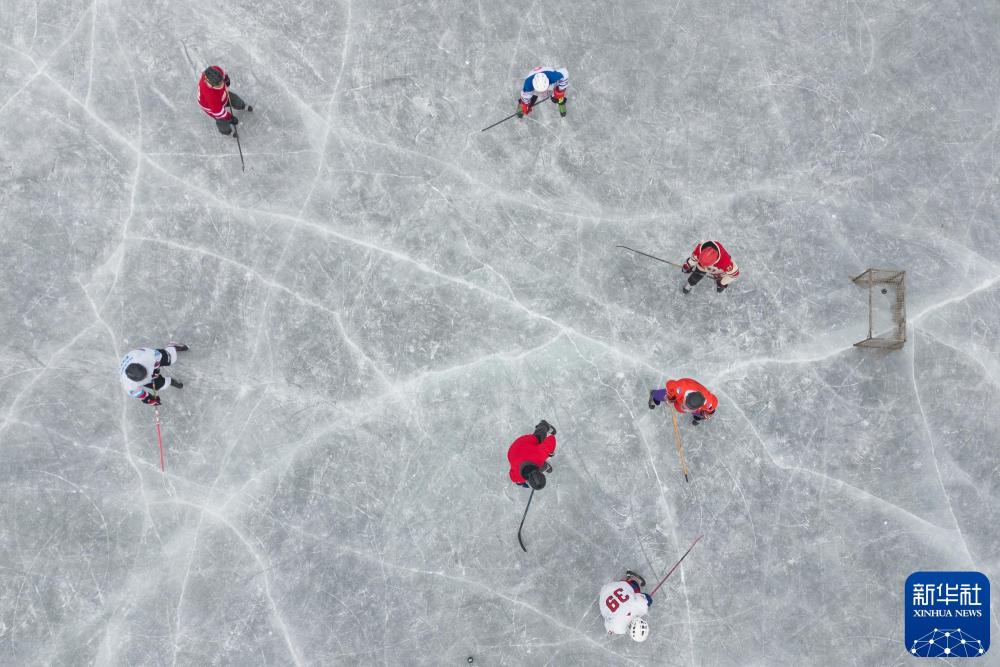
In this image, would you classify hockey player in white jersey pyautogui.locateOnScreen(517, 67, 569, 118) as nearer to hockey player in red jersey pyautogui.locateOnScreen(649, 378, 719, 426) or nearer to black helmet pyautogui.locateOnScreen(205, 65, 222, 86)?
black helmet pyautogui.locateOnScreen(205, 65, 222, 86)

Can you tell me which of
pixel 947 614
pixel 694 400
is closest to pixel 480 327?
pixel 694 400

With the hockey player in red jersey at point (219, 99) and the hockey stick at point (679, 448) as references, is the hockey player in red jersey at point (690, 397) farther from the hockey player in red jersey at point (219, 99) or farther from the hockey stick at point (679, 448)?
the hockey player in red jersey at point (219, 99)

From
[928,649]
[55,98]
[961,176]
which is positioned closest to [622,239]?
[961,176]

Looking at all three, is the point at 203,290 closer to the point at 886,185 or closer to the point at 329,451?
the point at 329,451

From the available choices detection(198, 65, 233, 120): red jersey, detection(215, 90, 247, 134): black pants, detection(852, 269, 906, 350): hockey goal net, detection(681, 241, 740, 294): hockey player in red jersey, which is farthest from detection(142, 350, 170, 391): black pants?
detection(852, 269, 906, 350): hockey goal net

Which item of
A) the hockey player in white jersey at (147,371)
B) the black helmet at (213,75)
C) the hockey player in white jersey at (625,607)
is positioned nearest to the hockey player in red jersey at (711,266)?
the hockey player in white jersey at (625,607)

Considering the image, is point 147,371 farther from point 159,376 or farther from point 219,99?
point 219,99
